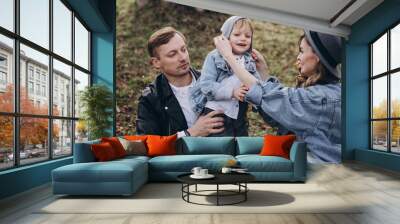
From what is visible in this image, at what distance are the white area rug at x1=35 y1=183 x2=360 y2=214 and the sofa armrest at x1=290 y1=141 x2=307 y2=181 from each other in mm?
572

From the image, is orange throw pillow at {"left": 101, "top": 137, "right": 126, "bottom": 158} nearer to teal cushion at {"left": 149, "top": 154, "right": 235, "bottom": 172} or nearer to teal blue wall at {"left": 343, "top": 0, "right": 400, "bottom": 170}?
teal cushion at {"left": 149, "top": 154, "right": 235, "bottom": 172}

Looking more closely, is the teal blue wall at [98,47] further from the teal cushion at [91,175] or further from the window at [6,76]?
the window at [6,76]

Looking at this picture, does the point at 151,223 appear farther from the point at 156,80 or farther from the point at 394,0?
the point at 394,0

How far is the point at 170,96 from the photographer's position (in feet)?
29.2

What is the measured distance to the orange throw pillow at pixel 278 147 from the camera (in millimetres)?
6598

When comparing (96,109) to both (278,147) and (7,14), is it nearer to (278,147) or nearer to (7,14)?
(7,14)

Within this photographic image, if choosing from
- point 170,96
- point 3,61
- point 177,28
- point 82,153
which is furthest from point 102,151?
point 177,28

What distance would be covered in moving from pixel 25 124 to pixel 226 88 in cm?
464

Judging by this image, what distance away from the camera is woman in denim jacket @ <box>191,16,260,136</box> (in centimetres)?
885

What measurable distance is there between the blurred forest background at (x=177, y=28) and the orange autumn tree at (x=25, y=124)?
2.48m

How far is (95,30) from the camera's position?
884 centimetres

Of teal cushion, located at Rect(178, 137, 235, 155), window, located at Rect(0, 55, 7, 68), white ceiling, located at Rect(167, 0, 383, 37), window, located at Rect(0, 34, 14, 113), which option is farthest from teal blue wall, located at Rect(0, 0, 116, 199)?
teal cushion, located at Rect(178, 137, 235, 155)

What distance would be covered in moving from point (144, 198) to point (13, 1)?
3.24 m

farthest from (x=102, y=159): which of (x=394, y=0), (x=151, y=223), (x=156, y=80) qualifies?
(x=394, y=0)
